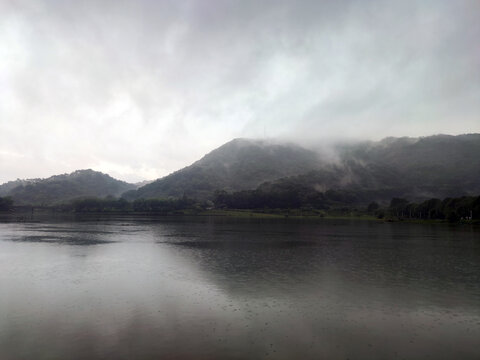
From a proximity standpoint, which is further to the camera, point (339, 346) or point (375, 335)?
point (375, 335)

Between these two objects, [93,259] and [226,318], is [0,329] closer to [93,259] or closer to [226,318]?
[226,318]

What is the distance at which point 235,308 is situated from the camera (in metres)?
30.6

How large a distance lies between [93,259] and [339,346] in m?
46.7

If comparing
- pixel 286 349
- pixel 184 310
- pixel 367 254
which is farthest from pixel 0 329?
pixel 367 254

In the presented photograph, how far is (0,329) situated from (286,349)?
2010 cm

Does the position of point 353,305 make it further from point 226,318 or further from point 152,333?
point 152,333

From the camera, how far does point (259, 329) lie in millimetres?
25484

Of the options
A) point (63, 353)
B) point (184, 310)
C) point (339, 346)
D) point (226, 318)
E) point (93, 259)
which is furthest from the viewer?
point (93, 259)

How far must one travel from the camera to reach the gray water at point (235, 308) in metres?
22.1

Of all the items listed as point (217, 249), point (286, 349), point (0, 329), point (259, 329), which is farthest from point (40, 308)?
point (217, 249)

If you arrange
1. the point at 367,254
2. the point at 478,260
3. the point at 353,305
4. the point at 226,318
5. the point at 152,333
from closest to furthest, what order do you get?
the point at 152,333, the point at 226,318, the point at 353,305, the point at 478,260, the point at 367,254

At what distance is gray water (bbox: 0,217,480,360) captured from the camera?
72.6 feet

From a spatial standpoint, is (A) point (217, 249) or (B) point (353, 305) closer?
(B) point (353, 305)

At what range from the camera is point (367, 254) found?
6962 cm
